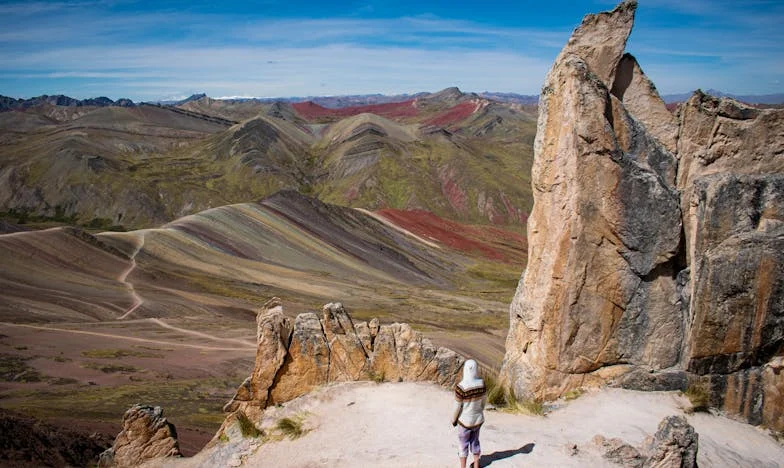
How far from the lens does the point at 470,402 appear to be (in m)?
8.23

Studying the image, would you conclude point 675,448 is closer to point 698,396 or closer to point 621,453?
point 621,453

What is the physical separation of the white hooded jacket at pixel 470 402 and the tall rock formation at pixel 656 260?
3.37 m

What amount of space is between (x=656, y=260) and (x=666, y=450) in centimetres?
392

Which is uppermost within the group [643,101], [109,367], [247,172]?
[643,101]

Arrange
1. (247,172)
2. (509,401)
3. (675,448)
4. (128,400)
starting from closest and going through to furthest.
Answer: (675,448) < (509,401) < (128,400) < (247,172)

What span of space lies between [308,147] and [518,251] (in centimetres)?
8107

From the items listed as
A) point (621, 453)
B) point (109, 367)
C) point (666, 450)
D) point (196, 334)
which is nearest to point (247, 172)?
point (196, 334)

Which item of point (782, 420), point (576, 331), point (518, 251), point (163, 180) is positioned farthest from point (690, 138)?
point (163, 180)

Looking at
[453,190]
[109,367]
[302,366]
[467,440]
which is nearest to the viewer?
[467,440]

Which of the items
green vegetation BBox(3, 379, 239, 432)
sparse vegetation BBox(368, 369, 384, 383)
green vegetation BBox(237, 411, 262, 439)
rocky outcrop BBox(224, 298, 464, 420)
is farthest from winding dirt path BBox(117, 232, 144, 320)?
sparse vegetation BBox(368, 369, 384, 383)

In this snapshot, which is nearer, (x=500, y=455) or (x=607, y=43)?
(x=500, y=455)

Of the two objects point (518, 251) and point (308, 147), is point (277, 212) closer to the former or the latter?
point (518, 251)

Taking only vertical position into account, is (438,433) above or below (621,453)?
below

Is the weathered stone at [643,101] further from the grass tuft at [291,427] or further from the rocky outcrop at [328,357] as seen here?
the grass tuft at [291,427]
